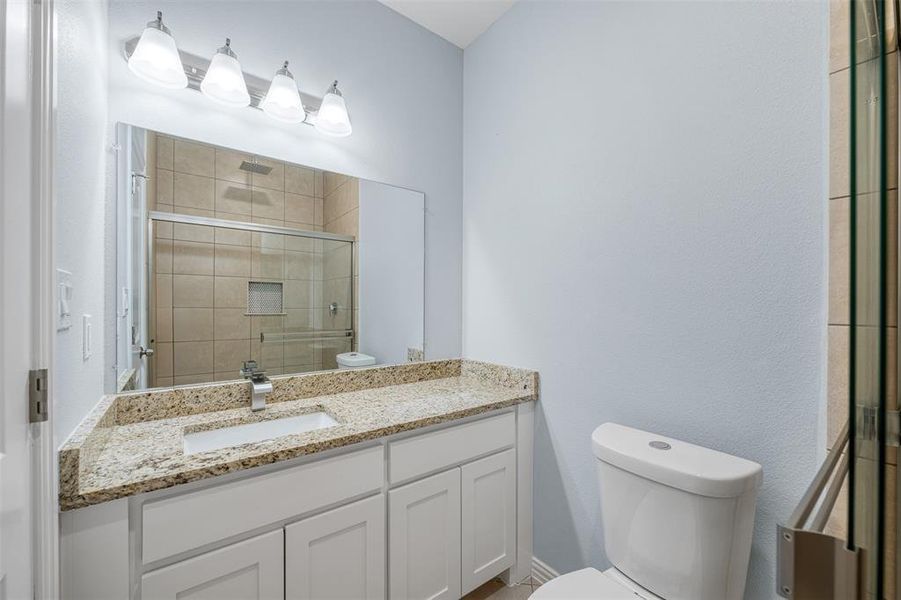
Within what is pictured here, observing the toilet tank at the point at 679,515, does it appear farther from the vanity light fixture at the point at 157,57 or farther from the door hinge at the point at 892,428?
the vanity light fixture at the point at 157,57

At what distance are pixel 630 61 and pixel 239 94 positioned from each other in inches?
55.2

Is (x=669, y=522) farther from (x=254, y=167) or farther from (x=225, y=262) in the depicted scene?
(x=254, y=167)

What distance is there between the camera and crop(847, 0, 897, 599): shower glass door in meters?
0.38

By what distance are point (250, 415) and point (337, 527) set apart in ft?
1.61

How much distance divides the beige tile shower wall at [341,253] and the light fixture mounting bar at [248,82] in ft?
0.86

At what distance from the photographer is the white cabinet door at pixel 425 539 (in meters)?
1.26

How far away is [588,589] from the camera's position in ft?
3.45

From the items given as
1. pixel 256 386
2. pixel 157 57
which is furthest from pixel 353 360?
pixel 157 57

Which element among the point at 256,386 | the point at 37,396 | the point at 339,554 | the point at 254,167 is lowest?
the point at 339,554

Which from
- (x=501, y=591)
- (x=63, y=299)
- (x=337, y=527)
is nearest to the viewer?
(x=63, y=299)

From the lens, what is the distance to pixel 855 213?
0.40 m

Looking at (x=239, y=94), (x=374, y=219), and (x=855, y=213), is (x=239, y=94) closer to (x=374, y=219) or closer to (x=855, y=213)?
(x=374, y=219)

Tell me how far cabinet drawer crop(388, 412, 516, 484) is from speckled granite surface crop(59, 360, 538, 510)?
0.22 ft

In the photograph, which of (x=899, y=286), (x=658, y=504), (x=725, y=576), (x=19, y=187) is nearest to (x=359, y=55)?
(x=19, y=187)
